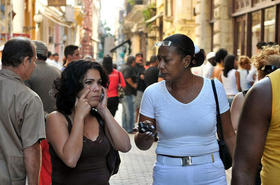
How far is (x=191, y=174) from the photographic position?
399cm

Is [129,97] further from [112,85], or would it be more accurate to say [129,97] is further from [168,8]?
[168,8]

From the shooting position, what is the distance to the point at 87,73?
4145 mm

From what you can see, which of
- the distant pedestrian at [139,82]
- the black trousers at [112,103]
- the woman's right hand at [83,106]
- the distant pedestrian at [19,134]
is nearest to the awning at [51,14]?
the distant pedestrian at [139,82]

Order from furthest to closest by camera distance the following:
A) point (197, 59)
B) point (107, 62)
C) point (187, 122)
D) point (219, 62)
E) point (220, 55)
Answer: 1. point (107, 62)
2. point (219, 62)
3. point (220, 55)
4. point (197, 59)
5. point (187, 122)

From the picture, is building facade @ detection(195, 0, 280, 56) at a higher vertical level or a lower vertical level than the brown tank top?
higher

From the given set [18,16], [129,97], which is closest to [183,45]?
[129,97]

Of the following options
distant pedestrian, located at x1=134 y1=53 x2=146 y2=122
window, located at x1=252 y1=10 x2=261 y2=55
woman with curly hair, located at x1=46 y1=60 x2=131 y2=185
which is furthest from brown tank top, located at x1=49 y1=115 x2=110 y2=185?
window, located at x1=252 y1=10 x2=261 y2=55

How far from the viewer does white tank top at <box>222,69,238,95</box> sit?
36.1 feet

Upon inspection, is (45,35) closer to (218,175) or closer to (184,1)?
(184,1)

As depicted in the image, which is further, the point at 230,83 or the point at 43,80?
the point at 230,83

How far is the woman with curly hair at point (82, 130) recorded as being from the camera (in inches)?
155

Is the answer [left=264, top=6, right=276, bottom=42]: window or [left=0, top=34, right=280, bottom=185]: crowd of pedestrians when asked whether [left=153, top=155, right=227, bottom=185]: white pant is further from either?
[left=264, top=6, right=276, bottom=42]: window

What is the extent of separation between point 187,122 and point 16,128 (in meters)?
1.19

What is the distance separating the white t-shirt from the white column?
2076cm
